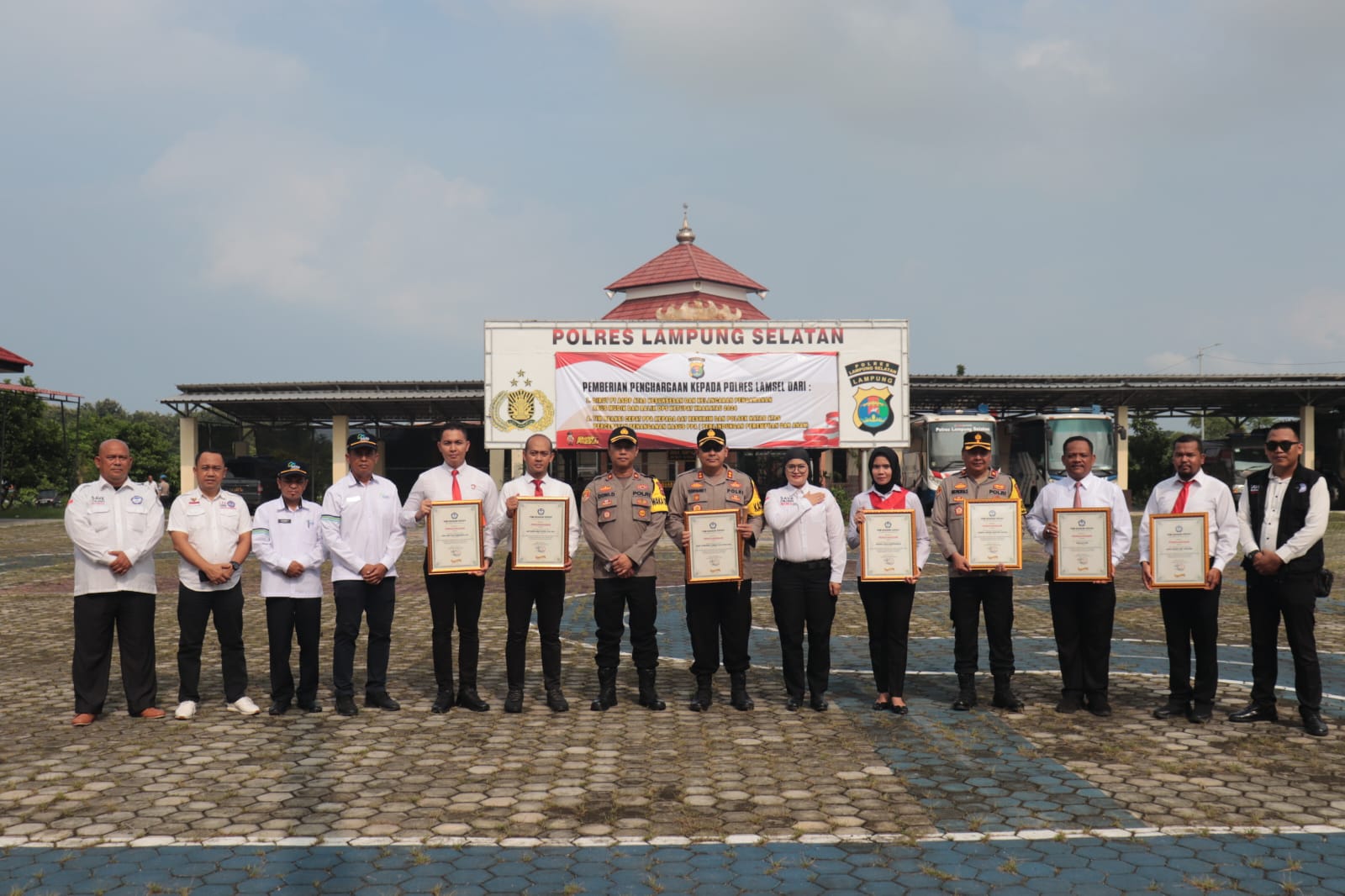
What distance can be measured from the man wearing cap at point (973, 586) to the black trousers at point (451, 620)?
10.3 feet

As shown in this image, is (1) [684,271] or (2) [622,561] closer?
(2) [622,561]

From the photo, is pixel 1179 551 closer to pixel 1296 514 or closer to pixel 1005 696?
pixel 1296 514

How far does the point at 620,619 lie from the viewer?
7.39 metres

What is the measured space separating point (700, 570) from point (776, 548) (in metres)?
→ 0.59

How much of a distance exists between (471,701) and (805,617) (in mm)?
2305

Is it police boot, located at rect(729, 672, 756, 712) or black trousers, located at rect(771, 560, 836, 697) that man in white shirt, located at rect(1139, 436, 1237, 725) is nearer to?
black trousers, located at rect(771, 560, 836, 697)

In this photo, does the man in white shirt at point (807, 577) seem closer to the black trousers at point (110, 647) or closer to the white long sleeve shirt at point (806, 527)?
the white long sleeve shirt at point (806, 527)

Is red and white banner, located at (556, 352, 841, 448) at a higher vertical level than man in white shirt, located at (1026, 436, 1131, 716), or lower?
higher

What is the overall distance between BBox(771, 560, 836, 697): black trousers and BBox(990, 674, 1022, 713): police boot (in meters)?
1.11

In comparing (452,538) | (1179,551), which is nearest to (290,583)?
(452,538)

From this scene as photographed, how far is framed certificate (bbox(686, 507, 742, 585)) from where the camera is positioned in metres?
7.24

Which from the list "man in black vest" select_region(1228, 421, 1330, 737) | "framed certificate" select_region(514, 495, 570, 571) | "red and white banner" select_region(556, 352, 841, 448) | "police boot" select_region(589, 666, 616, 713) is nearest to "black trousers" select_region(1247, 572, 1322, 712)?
"man in black vest" select_region(1228, 421, 1330, 737)

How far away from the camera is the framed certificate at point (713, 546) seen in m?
7.24

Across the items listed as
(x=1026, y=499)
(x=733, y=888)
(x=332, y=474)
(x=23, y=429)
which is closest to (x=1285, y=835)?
(x=733, y=888)
